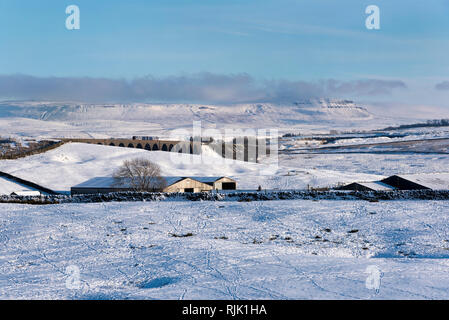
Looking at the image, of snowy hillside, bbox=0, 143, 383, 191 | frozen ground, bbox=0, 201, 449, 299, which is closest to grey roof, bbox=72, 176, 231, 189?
snowy hillside, bbox=0, 143, 383, 191

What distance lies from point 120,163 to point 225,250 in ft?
235

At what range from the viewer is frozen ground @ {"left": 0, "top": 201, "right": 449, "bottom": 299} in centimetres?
1305

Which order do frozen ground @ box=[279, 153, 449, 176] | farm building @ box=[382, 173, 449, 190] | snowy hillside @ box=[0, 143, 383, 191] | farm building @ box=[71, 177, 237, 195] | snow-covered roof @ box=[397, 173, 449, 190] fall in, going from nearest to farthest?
snow-covered roof @ box=[397, 173, 449, 190], farm building @ box=[382, 173, 449, 190], farm building @ box=[71, 177, 237, 195], snowy hillside @ box=[0, 143, 383, 191], frozen ground @ box=[279, 153, 449, 176]

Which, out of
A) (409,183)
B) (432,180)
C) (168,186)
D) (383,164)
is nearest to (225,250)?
(409,183)

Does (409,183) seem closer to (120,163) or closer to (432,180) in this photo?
(432,180)

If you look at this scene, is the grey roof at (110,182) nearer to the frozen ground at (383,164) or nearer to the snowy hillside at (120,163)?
the snowy hillside at (120,163)

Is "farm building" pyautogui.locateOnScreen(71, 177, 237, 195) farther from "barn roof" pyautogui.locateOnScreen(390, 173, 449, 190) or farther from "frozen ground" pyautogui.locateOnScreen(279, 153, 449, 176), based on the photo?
"frozen ground" pyautogui.locateOnScreen(279, 153, 449, 176)

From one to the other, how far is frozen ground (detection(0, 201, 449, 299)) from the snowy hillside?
39.2 m

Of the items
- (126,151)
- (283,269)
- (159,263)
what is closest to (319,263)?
(283,269)

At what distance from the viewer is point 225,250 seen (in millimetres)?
17203

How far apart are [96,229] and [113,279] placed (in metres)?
7.37

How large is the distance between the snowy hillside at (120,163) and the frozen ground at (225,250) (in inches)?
1545

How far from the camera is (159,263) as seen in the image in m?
15.8
